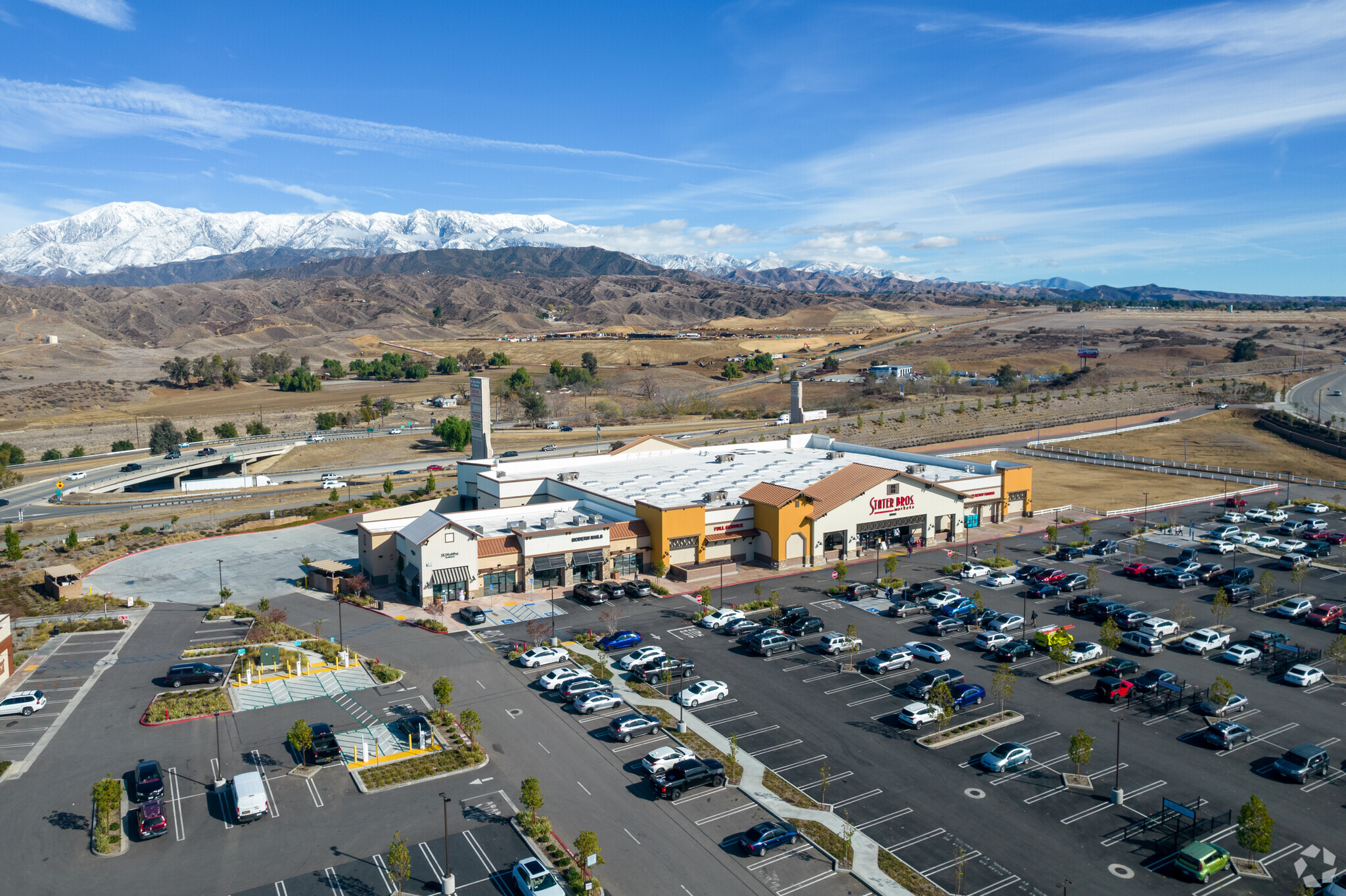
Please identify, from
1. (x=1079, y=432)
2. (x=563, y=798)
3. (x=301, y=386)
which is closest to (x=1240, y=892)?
(x=563, y=798)

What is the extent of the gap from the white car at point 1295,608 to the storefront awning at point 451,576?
4731cm

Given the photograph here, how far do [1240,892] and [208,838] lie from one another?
31705 millimetres

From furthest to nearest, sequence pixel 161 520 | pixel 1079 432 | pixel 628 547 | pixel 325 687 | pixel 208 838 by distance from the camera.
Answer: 1. pixel 1079 432
2. pixel 161 520
3. pixel 628 547
4. pixel 325 687
5. pixel 208 838

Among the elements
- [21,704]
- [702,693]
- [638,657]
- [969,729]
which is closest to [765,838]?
[702,693]

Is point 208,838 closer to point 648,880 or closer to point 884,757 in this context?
point 648,880

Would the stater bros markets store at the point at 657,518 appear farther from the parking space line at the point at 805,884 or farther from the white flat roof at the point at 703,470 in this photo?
the parking space line at the point at 805,884

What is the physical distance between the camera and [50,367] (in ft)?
610

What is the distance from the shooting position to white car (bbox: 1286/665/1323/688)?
3941 centimetres

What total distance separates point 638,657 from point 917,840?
17.3 m

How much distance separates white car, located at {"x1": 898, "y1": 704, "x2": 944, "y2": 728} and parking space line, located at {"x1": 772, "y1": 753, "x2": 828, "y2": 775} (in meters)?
4.49

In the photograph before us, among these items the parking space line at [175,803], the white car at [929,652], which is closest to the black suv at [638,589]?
the white car at [929,652]

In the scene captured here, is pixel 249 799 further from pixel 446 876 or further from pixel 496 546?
pixel 496 546

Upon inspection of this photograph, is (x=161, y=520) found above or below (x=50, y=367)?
below

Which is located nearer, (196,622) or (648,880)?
(648,880)
